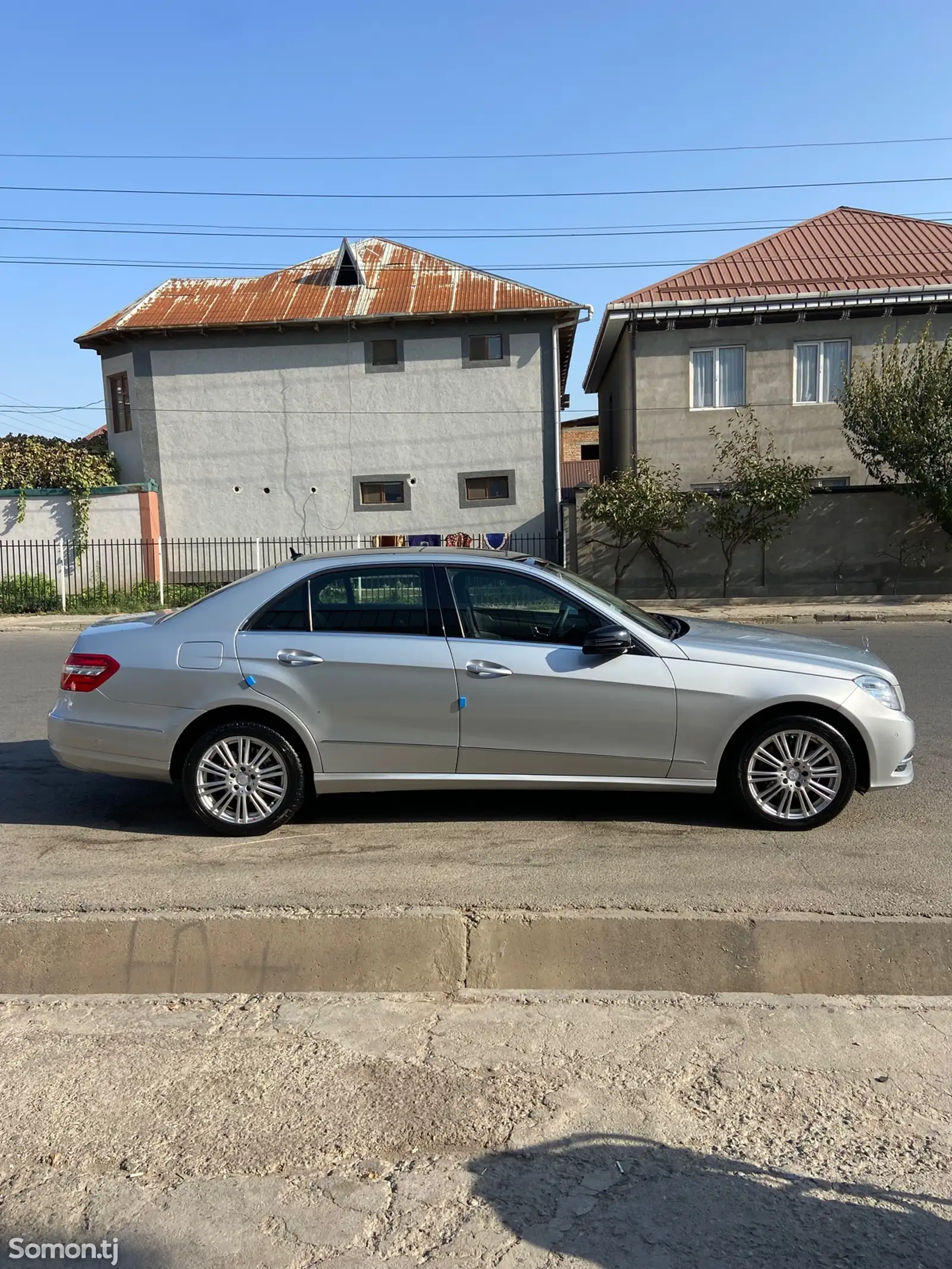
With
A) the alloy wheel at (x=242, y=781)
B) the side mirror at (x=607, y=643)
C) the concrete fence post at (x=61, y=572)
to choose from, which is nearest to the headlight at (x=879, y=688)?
the side mirror at (x=607, y=643)

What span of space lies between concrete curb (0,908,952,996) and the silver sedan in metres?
1.27

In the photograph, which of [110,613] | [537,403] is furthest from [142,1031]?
[537,403]

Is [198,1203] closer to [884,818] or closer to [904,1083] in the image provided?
[904,1083]

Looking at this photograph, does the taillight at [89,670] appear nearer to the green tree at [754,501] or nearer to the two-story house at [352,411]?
the green tree at [754,501]

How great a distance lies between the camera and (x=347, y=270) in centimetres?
2739

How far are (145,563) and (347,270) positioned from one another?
9.81m

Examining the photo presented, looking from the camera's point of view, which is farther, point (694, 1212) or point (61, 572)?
point (61, 572)

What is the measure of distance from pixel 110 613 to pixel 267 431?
661 centimetres

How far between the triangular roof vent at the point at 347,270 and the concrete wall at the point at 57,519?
27.0ft

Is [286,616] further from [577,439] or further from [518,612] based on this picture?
[577,439]

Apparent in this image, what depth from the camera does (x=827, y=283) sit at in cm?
2367

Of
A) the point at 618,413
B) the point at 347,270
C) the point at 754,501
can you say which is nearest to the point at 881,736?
the point at 754,501

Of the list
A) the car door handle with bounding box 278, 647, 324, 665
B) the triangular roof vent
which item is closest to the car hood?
the car door handle with bounding box 278, 647, 324, 665

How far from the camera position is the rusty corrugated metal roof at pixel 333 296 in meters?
25.5
